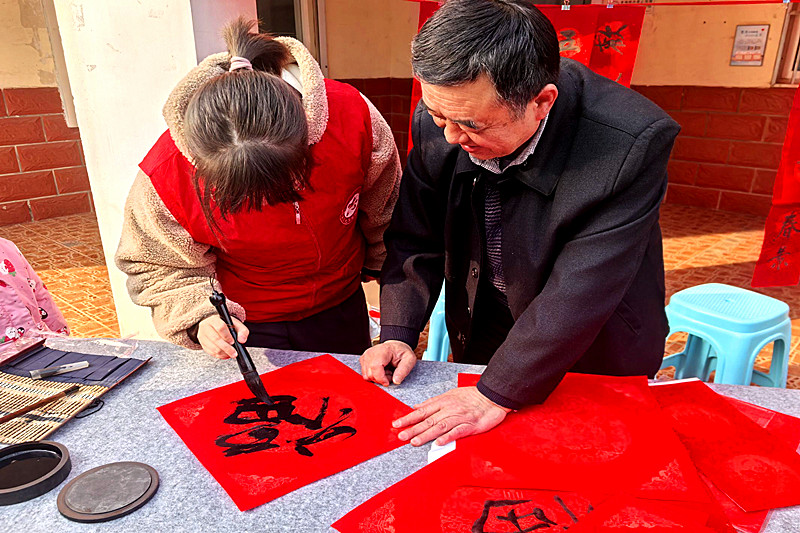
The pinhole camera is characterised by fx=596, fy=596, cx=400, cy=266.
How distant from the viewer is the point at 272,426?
99cm

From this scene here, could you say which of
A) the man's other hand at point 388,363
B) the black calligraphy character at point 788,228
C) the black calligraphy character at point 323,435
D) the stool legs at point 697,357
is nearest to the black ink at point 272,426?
the black calligraphy character at point 323,435

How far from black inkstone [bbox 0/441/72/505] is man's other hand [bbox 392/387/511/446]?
19.6 inches

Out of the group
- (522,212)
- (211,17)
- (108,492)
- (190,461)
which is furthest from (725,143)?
(108,492)

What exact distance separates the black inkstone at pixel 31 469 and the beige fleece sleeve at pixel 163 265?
0.32 m

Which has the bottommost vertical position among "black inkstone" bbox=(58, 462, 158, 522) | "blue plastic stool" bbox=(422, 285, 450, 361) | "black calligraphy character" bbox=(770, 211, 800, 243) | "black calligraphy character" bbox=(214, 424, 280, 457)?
"blue plastic stool" bbox=(422, 285, 450, 361)

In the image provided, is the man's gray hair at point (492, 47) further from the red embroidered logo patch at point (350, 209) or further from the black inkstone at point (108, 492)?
the black inkstone at point (108, 492)

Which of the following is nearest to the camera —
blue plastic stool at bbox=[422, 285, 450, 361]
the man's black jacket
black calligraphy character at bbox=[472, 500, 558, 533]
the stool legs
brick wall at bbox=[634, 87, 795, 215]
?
black calligraphy character at bbox=[472, 500, 558, 533]

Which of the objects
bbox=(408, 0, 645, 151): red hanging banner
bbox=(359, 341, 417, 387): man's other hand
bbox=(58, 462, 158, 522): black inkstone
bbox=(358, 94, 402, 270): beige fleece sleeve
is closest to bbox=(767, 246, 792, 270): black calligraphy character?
bbox=(408, 0, 645, 151): red hanging banner

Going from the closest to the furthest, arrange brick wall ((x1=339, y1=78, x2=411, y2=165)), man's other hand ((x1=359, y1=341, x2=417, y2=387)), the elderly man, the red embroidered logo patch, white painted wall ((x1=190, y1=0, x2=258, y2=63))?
the elderly man → man's other hand ((x1=359, y1=341, x2=417, y2=387)) → the red embroidered logo patch → white painted wall ((x1=190, y1=0, x2=258, y2=63)) → brick wall ((x1=339, y1=78, x2=411, y2=165))

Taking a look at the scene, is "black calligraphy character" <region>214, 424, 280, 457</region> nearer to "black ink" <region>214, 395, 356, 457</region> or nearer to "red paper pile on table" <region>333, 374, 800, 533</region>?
"black ink" <region>214, 395, 356, 457</region>

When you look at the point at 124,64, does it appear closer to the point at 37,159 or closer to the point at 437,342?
the point at 437,342

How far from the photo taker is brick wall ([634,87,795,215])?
4613 mm

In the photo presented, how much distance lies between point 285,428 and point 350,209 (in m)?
0.51

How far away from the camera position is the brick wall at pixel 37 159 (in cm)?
440
